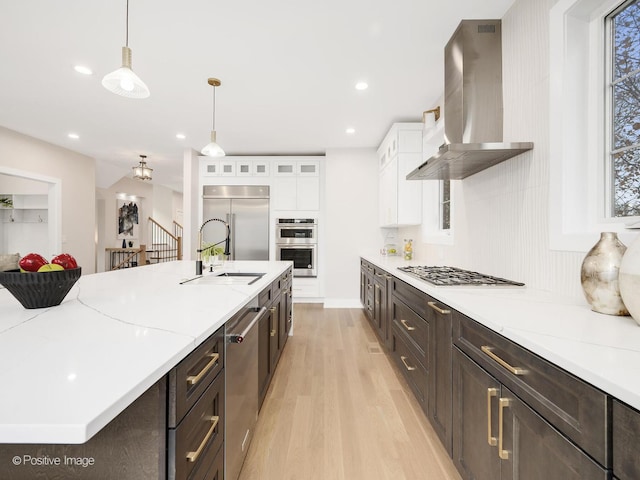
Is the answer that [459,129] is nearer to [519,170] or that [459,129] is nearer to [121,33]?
[519,170]

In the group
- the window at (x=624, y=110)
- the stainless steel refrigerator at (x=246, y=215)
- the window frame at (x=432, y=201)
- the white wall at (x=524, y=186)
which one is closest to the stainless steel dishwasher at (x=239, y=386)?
the white wall at (x=524, y=186)

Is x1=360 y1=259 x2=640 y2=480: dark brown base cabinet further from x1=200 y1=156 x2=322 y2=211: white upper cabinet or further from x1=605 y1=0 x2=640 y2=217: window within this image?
x1=200 y1=156 x2=322 y2=211: white upper cabinet

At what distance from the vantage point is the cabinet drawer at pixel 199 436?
752mm

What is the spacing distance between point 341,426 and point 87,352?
1607 mm

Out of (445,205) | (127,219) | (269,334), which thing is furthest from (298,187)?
(127,219)

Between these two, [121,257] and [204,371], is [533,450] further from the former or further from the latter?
[121,257]

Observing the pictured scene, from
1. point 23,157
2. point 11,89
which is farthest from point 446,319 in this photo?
point 23,157

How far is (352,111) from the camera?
12.0 ft

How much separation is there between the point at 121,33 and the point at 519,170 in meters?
3.02

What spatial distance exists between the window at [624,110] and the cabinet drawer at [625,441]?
1.10 m

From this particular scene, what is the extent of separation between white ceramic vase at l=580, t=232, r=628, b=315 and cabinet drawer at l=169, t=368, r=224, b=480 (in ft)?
4.66

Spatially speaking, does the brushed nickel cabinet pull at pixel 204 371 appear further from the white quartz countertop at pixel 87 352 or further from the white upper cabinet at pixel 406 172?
the white upper cabinet at pixel 406 172

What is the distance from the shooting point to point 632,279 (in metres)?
0.90

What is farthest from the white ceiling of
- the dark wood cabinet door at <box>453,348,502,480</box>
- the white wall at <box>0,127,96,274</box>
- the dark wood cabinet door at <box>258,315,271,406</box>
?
the dark wood cabinet door at <box>453,348,502,480</box>
